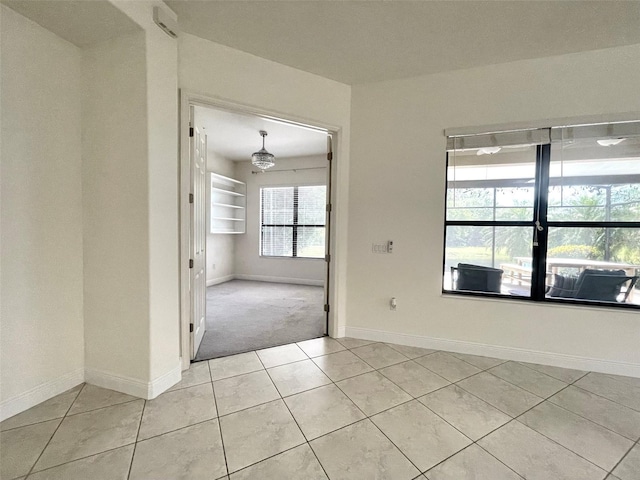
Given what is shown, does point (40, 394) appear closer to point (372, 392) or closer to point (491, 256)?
point (372, 392)

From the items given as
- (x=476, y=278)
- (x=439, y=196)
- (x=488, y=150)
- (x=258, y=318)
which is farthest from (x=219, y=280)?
(x=488, y=150)

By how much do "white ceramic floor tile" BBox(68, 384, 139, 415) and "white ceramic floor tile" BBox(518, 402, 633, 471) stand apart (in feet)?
8.69

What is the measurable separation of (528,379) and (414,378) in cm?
93

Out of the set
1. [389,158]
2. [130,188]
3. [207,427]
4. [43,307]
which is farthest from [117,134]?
[389,158]

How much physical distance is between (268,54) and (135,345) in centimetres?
257

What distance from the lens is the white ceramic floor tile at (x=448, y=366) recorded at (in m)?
2.29

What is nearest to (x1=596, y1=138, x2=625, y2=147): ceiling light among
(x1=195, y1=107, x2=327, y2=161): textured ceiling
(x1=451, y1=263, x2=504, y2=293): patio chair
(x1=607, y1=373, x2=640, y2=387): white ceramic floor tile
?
(x1=451, y1=263, x2=504, y2=293): patio chair

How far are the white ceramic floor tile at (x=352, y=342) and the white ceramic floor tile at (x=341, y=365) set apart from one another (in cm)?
19

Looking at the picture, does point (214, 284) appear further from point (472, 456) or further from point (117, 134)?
point (472, 456)

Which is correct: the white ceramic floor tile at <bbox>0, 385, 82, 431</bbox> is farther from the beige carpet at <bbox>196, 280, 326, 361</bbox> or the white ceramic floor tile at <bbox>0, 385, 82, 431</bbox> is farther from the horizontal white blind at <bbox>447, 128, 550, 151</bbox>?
the horizontal white blind at <bbox>447, 128, 550, 151</bbox>

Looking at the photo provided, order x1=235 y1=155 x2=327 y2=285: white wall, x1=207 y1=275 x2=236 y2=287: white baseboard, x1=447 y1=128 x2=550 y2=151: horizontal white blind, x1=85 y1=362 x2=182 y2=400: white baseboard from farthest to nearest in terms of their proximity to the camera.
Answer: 1. x1=235 y1=155 x2=327 y2=285: white wall
2. x1=207 y1=275 x2=236 y2=287: white baseboard
3. x1=447 y1=128 x2=550 y2=151: horizontal white blind
4. x1=85 y1=362 x2=182 y2=400: white baseboard

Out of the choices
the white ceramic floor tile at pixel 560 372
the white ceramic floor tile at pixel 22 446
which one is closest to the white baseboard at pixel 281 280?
the white ceramic floor tile at pixel 560 372

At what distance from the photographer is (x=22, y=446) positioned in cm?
146

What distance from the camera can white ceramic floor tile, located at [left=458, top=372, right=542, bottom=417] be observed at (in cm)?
188
